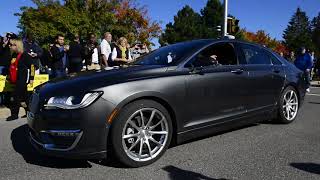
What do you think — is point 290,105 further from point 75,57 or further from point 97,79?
point 75,57

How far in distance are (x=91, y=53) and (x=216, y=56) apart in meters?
5.75

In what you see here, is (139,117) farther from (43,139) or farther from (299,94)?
(299,94)

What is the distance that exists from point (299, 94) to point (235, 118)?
2.05 m

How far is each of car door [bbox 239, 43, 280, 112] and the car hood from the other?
1.64 metres

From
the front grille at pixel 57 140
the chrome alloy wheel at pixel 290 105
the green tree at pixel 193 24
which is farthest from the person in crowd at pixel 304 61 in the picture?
the green tree at pixel 193 24

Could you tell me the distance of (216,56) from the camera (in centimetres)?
601

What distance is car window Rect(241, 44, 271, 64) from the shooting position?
6434 millimetres

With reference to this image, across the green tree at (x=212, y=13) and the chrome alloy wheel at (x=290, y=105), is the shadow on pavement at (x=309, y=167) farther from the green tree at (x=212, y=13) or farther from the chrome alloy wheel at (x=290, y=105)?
the green tree at (x=212, y=13)

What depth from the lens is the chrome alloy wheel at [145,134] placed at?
15.4ft

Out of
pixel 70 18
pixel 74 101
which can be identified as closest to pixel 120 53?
pixel 74 101

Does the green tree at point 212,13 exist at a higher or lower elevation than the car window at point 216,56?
higher

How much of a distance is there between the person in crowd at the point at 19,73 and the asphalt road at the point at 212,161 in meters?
1.75

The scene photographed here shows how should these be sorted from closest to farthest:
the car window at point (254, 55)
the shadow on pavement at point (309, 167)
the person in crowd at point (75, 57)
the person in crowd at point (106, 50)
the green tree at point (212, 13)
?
1. the shadow on pavement at point (309, 167)
2. the car window at point (254, 55)
3. the person in crowd at point (106, 50)
4. the person in crowd at point (75, 57)
5. the green tree at point (212, 13)

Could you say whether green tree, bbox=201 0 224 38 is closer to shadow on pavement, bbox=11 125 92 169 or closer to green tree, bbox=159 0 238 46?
green tree, bbox=159 0 238 46
